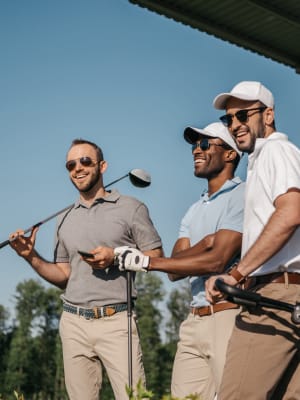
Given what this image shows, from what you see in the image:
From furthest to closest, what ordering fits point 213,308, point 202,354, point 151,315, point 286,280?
point 151,315
point 202,354
point 213,308
point 286,280

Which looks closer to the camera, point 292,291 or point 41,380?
point 292,291

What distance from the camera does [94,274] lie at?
6.72 metres

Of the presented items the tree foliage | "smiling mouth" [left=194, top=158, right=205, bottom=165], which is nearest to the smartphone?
"smiling mouth" [left=194, top=158, right=205, bottom=165]

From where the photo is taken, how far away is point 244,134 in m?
4.97

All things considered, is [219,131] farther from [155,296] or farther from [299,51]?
[155,296]

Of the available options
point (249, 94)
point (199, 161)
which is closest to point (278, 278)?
point (249, 94)

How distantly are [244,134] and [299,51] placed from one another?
489cm

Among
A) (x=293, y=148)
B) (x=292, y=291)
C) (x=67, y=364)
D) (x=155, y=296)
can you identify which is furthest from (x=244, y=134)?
(x=155, y=296)

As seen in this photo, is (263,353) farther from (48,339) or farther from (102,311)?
(48,339)

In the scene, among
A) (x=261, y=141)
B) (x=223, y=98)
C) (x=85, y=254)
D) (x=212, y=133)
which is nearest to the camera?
Answer: (x=261, y=141)

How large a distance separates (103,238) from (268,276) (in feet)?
8.00

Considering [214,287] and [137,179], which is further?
[137,179]

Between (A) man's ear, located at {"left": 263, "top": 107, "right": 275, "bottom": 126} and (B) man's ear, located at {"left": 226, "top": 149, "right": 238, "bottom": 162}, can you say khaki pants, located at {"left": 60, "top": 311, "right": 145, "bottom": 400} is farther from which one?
(A) man's ear, located at {"left": 263, "top": 107, "right": 275, "bottom": 126}

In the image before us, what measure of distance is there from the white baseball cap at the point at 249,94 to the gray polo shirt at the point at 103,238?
69.2 inches
